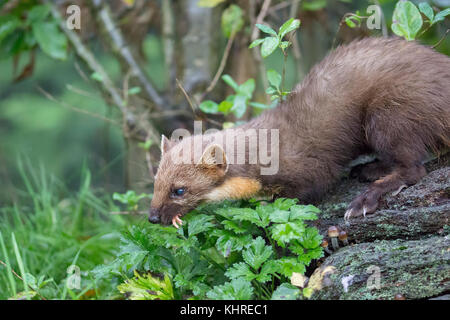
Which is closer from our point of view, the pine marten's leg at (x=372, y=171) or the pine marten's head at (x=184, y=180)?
the pine marten's head at (x=184, y=180)

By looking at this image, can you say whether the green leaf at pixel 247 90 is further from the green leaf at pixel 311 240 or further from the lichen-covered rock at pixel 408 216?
the green leaf at pixel 311 240

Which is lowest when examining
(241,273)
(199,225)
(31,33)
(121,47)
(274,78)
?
(241,273)

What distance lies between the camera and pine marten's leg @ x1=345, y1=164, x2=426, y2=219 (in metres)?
4.07

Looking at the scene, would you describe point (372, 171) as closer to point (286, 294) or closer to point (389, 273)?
point (389, 273)

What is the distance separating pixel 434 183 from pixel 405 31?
1.30 meters

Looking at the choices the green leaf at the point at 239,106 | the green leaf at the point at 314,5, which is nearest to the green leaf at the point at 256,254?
the green leaf at the point at 239,106

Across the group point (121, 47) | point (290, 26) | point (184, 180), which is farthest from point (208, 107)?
point (121, 47)

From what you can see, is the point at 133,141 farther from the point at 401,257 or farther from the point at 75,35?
the point at 401,257

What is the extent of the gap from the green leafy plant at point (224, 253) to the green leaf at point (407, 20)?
5.78ft

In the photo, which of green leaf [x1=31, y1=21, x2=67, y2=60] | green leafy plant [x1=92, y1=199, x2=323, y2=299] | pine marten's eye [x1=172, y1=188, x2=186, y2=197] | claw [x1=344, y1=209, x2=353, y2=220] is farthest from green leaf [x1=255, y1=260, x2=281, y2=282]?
green leaf [x1=31, y1=21, x2=67, y2=60]

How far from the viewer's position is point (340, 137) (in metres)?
4.48

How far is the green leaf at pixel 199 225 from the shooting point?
3.80 meters

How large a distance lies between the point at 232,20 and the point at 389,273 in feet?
11.5

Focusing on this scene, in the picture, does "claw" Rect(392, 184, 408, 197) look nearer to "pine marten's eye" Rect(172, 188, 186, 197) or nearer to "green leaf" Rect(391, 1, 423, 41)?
"green leaf" Rect(391, 1, 423, 41)
